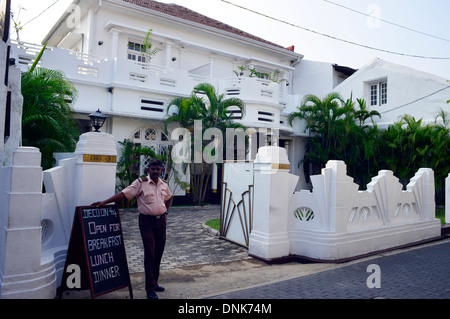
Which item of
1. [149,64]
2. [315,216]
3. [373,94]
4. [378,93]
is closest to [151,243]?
[315,216]

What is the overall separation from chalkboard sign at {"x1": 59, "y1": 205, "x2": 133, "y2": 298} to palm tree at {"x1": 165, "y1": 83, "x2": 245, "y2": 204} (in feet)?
28.8

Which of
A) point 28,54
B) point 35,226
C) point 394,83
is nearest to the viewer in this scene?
point 35,226

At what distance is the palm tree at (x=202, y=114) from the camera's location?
43.4ft

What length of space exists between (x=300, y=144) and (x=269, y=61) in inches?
212

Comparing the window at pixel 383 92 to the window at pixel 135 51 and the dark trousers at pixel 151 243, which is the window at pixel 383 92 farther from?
the dark trousers at pixel 151 243

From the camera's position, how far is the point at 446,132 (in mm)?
14445

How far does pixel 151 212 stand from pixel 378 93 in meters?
17.2

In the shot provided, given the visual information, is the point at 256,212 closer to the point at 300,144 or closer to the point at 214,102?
the point at 214,102

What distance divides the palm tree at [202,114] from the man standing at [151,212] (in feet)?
27.6

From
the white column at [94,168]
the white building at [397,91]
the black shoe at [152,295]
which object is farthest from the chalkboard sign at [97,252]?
the white building at [397,91]

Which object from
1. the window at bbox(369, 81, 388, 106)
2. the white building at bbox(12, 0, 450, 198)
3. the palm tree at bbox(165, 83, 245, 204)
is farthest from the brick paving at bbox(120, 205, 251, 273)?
the window at bbox(369, 81, 388, 106)

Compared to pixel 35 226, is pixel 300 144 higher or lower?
higher
